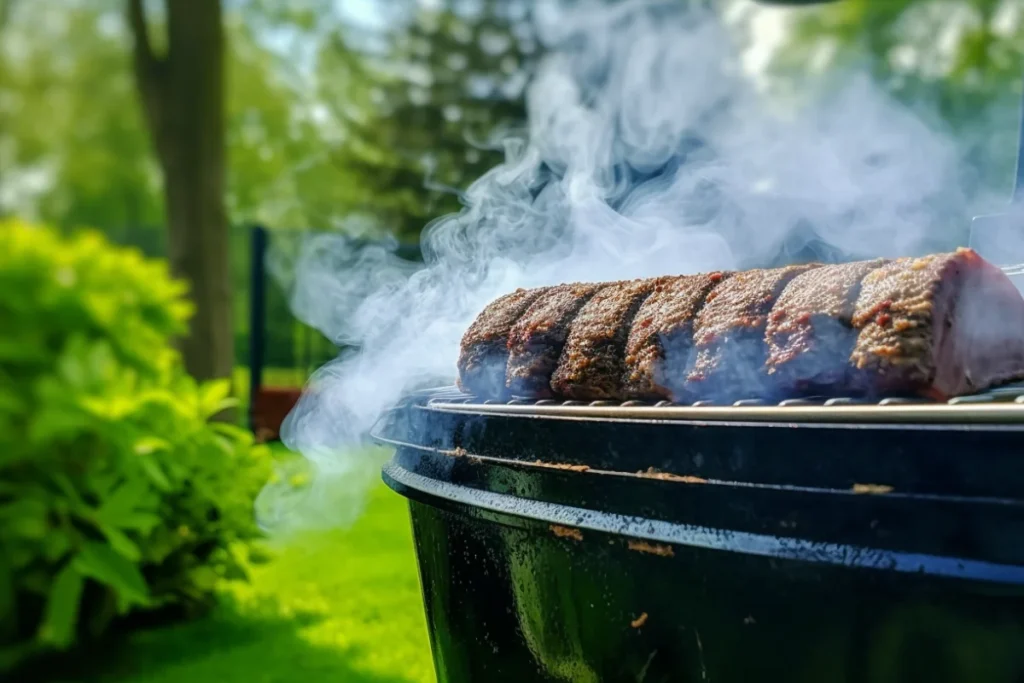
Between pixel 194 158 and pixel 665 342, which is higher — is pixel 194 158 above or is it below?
above

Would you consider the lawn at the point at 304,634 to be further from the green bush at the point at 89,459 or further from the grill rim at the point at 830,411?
the grill rim at the point at 830,411

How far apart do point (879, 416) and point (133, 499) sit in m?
3.03

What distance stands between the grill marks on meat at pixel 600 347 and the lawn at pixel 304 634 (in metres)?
2.06

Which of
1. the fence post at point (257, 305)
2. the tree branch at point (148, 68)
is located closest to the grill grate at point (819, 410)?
the fence post at point (257, 305)

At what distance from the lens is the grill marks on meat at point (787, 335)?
1.39 metres

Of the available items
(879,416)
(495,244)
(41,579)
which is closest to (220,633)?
(41,579)

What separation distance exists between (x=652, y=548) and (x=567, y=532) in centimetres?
21

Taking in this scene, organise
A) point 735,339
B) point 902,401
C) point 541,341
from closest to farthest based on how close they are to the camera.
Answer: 1. point 902,401
2. point 735,339
3. point 541,341

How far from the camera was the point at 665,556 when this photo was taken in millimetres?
1456

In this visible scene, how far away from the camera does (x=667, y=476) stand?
1.42m

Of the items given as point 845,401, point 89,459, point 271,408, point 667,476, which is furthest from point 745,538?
point 271,408

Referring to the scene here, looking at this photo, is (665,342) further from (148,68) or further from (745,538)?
(148,68)

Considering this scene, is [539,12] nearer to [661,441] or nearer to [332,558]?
[332,558]

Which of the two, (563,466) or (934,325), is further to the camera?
(563,466)
